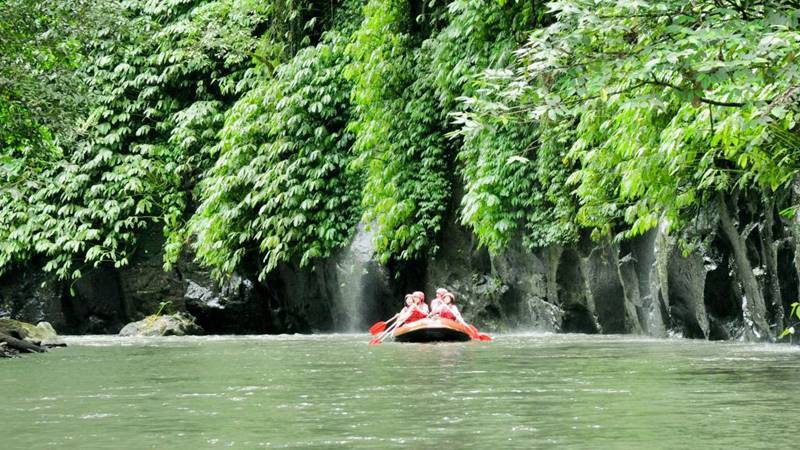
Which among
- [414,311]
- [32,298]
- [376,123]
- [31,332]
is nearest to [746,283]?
[414,311]

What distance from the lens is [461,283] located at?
22156mm

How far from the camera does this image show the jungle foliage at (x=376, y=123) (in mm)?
9422

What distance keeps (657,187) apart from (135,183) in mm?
15356

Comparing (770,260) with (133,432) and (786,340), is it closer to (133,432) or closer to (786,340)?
(786,340)

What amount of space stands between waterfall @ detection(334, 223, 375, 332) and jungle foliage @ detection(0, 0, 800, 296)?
301mm

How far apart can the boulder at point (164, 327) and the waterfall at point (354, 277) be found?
10.3 feet

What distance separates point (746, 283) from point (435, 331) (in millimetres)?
4599

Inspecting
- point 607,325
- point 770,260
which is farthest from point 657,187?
point 607,325

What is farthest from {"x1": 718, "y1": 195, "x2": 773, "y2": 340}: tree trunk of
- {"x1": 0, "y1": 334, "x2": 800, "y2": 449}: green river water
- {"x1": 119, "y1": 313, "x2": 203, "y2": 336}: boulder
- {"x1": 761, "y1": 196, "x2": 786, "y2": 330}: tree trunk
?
{"x1": 119, "y1": 313, "x2": 203, "y2": 336}: boulder

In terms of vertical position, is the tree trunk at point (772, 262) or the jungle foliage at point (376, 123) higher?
the jungle foliage at point (376, 123)

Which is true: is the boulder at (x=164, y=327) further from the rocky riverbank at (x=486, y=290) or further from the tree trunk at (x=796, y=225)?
the tree trunk at (x=796, y=225)

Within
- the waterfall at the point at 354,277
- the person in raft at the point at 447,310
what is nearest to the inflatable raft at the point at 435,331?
the person in raft at the point at 447,310

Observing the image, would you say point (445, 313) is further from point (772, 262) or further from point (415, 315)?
point (772, 262)

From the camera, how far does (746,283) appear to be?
605 inches
